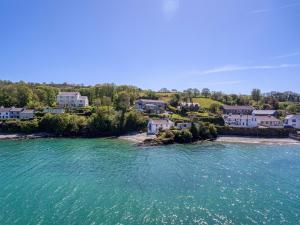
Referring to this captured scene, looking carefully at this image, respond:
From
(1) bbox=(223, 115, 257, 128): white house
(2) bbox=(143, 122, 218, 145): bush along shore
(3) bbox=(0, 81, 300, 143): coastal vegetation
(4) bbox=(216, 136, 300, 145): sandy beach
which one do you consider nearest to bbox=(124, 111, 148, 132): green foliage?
(3) bbox=(0, 81, 300, 143): coastal vegetation

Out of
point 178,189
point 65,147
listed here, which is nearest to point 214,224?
point 178,189

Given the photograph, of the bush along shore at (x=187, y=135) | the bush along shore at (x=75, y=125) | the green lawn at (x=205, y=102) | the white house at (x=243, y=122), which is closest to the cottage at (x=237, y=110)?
the green lawn at (x=205, y=102)

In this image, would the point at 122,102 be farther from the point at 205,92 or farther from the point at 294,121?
the point at 205,92

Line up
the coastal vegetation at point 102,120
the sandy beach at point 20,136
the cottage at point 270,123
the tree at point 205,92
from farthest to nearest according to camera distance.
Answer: the tree at point 205,92
the cottage at point 270,123
the coastal vegetation at point 102,120
the sandy beach at point 20,136

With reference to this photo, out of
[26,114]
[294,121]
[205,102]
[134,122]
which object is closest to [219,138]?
[134,122]

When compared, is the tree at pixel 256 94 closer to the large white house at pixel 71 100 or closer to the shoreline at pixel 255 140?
the shoreline at pixel 255 140

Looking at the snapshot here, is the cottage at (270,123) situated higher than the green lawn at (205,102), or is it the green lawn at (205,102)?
the green lawn at (205,102)

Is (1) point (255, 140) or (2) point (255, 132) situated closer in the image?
(1) point (255, 140)
